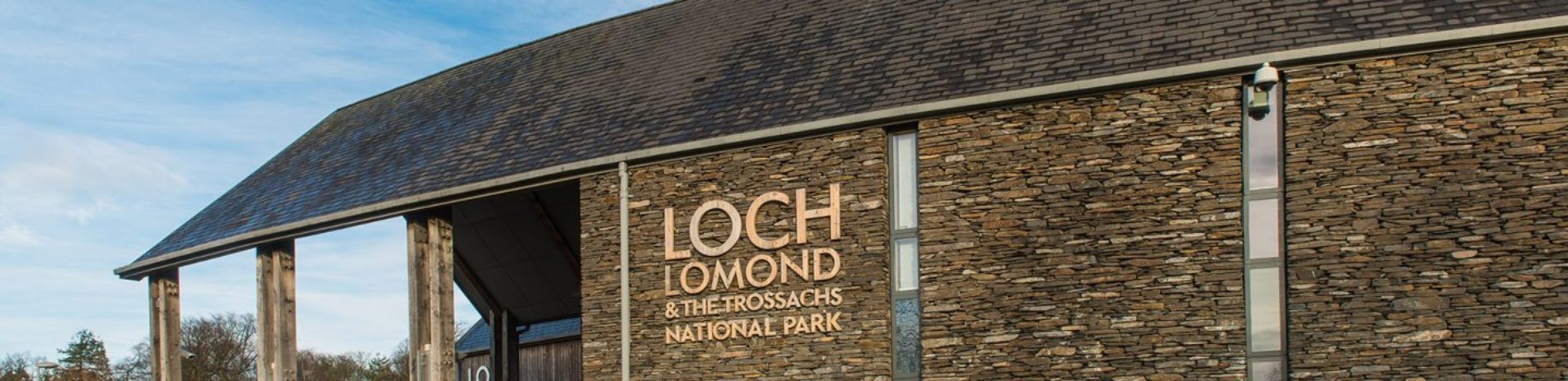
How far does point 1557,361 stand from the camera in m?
13.7

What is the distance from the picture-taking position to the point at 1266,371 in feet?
49.0

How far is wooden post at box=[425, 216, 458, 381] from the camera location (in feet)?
68.6

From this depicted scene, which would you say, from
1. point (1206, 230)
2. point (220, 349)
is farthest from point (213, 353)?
point (1206, 230)

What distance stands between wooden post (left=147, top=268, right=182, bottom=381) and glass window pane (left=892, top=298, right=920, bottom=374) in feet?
42.8

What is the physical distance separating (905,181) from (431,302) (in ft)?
22.8

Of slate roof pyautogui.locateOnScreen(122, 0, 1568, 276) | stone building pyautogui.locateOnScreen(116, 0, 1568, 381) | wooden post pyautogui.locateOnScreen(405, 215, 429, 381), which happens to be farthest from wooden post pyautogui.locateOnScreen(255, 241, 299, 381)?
wooden post pyautogui.locateOnScreen(405, 215, 429, 381)

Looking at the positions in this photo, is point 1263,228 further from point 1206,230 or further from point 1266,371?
point 1266,371

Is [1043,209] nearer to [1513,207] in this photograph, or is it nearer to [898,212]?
[898,212]

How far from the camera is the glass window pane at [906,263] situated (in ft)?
55.8

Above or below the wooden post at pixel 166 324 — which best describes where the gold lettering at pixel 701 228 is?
above

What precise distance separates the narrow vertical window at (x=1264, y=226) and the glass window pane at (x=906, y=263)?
3.41m

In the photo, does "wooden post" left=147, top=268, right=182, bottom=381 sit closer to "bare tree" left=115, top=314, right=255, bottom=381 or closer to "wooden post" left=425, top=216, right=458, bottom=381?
"wooden post" left=425, top=216, right=458, bottom=381

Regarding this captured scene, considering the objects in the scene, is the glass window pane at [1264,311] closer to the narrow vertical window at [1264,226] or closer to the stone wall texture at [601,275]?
the narrow vertical window at [1264,226]

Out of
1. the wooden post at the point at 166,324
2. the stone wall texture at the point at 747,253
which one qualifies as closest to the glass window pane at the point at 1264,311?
the stone wall texture at the point at 747,253
